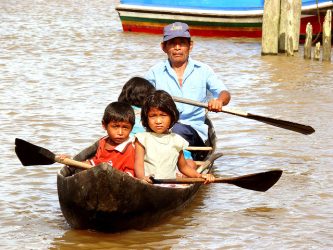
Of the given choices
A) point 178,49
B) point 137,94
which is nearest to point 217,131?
point 178,49

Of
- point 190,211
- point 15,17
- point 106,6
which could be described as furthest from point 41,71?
point 106,6

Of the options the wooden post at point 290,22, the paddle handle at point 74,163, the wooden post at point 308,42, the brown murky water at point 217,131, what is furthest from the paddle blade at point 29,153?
the wooden post at point 290,22

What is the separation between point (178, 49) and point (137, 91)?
704 mm

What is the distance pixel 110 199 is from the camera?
260 inches

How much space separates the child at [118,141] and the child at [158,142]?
8 cm

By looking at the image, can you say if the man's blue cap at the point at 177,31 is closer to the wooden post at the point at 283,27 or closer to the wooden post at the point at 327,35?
Result: the wooden post at the point at 327,35

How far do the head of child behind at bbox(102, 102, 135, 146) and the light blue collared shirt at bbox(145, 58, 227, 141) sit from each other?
1607 mm

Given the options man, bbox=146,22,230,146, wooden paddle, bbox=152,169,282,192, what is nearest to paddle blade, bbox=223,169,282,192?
wooden paddle, bbox=152,169,282,192

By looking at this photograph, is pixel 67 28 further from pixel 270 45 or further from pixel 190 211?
pixel 190 211

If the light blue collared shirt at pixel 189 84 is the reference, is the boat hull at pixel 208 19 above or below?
below

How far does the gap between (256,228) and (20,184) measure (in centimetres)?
241

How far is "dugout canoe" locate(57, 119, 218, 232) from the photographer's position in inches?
256

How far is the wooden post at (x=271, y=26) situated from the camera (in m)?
17.3

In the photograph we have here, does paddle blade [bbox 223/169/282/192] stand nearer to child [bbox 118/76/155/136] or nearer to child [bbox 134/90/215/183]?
child [bbox 134/90/215/183]
